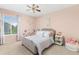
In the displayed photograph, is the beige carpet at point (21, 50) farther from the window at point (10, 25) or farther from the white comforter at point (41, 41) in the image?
the window at point (10, 25)

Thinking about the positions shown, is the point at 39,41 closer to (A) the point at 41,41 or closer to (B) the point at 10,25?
(A) the point at 41,41

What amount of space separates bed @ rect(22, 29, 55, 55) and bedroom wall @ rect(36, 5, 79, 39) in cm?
9

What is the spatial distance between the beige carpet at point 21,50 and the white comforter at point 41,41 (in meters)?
0.07

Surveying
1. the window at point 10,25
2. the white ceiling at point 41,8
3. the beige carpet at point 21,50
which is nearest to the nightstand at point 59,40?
the beige carpet at point 21,50

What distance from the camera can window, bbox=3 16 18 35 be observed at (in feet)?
4.43

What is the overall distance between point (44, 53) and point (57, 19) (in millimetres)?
530

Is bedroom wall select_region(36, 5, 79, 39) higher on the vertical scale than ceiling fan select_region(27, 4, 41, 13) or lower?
lower

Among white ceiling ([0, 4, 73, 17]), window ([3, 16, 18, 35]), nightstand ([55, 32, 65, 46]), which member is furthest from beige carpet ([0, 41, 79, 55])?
white ceiling ([0, 4, 73, 17])

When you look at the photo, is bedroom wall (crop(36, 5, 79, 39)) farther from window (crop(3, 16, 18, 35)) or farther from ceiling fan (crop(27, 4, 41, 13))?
window (crop(3, 16, 18, 35))

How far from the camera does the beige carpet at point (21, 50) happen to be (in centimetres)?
132

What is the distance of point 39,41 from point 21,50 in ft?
0.94

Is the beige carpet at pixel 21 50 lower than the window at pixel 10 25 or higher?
lower

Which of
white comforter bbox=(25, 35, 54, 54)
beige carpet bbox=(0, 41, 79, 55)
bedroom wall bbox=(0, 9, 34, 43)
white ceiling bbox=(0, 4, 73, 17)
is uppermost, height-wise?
white ceiling bbox=(0, 4, 73, 17)
